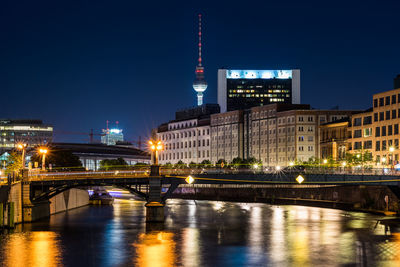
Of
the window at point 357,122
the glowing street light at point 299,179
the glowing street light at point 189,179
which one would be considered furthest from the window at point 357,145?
the glowing street light at point 189,179

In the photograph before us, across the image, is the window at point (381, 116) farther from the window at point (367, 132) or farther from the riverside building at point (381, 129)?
the window at point (367, 132)

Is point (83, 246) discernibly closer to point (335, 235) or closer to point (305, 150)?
point (335, 235)

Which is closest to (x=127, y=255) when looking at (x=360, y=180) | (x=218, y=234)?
(x=218, y=234)

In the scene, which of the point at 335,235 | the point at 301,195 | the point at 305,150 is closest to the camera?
the point at 335,235

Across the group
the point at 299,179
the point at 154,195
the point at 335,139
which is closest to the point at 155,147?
the point at 154,195

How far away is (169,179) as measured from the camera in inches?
3903

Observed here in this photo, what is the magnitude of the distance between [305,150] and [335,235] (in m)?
112

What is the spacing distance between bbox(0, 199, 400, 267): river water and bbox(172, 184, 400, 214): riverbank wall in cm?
437

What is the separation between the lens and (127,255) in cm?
6906

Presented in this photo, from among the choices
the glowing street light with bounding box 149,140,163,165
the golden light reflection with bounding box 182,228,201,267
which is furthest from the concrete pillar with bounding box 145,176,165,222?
the golden light reflection with bounding box 182,228,201,267

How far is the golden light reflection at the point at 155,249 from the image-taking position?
2512 inches

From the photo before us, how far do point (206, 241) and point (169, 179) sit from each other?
20.5 metres

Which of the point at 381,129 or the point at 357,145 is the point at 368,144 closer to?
the point at 357,145

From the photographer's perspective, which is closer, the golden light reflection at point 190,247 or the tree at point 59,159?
the golden light reflection at point 190,247
